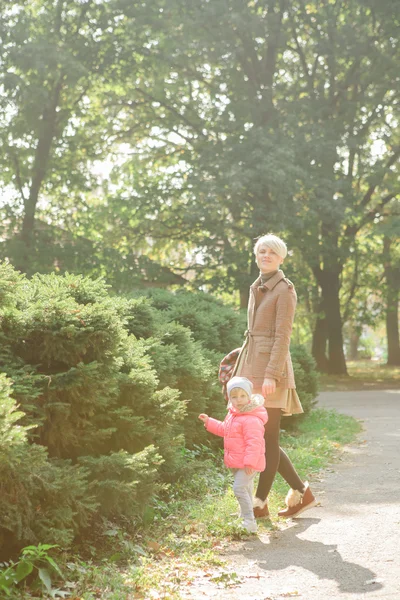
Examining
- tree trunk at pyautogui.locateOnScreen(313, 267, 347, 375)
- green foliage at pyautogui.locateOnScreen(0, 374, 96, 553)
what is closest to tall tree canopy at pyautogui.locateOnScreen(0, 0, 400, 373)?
tree trunk at pyautogui.locateOnScreen(313, 267, 347, 375)

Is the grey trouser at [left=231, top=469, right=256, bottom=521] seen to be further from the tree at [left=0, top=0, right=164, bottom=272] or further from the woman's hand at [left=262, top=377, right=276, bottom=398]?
the tree at [left=0, top=0, right=164, bottom=272]

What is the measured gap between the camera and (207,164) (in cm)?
2328

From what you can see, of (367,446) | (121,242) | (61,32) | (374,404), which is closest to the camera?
(367,446)

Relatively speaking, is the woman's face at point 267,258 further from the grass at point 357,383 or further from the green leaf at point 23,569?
the grass at point 357,383

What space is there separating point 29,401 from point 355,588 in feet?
7.16

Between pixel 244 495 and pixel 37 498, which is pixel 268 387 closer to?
pixel 244 495

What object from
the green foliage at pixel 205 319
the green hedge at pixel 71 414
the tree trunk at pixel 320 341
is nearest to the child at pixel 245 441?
the green hedge at pixel 71 414

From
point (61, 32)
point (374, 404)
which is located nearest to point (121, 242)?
point (61, 32)

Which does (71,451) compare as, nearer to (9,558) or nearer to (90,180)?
(9,558)

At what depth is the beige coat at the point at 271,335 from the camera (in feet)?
20.6

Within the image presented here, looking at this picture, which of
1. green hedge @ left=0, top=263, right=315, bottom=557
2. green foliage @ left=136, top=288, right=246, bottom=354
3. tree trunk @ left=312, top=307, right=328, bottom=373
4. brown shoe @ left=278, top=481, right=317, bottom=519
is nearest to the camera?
green hedge @ left=0, top=263, right=315, bottom=557

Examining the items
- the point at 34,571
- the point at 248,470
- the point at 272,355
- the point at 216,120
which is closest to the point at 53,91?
the point at 216,120

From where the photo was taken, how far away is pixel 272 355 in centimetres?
628

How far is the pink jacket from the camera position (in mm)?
6004
